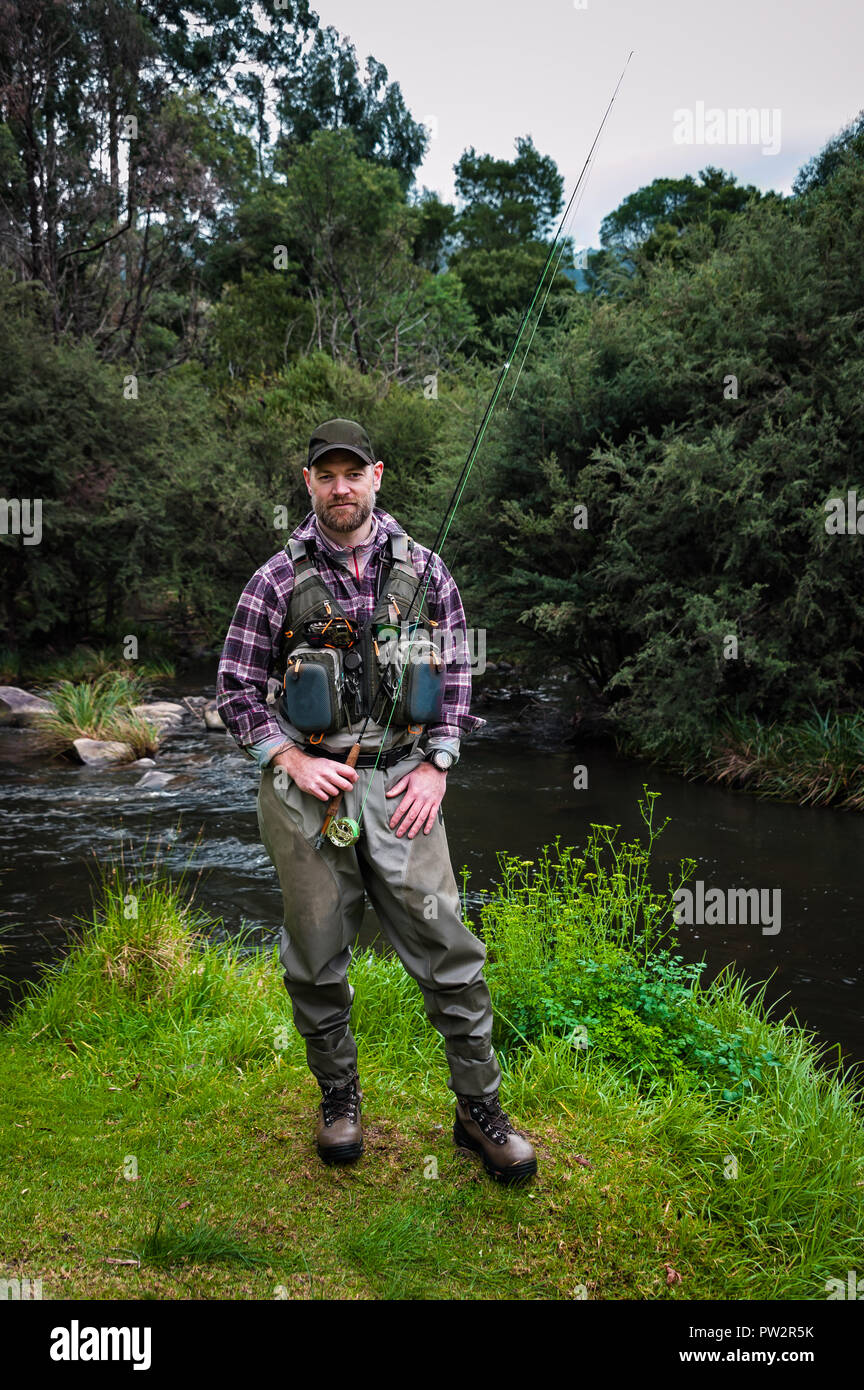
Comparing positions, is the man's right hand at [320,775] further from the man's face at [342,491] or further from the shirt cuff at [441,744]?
the man's face at [342,491]

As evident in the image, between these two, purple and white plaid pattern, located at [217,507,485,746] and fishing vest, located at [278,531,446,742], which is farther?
purple and white plaid pattern, located at [217,507,485,746]

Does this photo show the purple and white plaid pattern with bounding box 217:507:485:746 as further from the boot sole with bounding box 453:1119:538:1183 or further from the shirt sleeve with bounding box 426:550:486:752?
the boot sole with bounding box 453:1119:538:1183

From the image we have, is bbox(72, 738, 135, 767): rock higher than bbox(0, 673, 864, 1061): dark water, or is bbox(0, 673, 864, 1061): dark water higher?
bbox(72, 738, 135, 767): rock

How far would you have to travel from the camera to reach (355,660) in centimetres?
321

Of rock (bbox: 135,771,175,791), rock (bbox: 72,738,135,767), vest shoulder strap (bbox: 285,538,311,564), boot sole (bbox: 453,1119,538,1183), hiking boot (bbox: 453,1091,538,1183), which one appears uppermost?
vest shoulder strap (bbox: 285,538,311,564)

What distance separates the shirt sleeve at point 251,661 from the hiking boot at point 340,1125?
4.05 ft

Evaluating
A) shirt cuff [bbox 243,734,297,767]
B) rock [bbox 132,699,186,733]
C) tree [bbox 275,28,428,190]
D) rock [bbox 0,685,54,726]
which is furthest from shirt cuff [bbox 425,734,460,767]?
tree [bbox 275,28,428,190]

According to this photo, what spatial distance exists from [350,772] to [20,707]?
12.0 m

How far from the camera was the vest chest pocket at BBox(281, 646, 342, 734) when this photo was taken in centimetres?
309

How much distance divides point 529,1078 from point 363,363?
2550 cm

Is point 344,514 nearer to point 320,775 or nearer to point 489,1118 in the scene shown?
point 320,775

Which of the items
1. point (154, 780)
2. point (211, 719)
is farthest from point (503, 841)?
point (211, 719)

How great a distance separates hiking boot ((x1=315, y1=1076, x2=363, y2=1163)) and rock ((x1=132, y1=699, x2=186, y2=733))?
10715 mm
